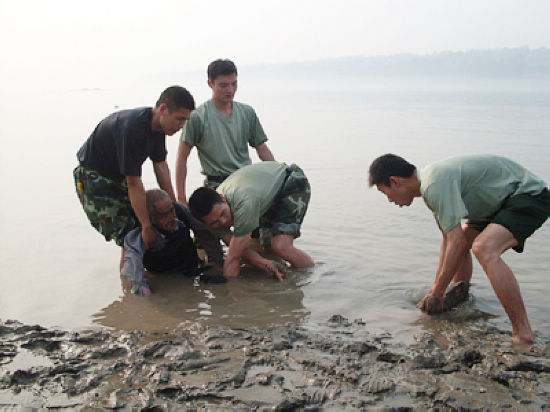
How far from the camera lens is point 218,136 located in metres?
5.54

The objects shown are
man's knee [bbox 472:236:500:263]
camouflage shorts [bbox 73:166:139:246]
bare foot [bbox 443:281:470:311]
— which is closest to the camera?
man's knee [bbox 472:236:500:263]

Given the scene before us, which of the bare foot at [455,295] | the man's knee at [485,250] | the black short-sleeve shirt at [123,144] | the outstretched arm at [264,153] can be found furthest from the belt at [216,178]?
the man's knee at [485,250]

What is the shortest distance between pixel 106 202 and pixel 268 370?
7.50 feet

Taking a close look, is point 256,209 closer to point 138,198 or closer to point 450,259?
point 138,198

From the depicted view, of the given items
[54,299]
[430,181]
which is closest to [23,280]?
[54,299]

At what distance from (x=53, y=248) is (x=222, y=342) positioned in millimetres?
3036

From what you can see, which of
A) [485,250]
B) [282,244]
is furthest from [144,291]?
[485,250]

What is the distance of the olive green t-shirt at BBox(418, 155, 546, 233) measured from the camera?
3.68 metres

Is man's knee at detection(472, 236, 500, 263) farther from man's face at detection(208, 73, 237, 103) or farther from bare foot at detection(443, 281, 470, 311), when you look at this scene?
man's face at detection(208, 73, 237, 103)

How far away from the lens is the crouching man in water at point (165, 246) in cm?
473

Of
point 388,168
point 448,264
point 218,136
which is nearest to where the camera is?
point 448,264

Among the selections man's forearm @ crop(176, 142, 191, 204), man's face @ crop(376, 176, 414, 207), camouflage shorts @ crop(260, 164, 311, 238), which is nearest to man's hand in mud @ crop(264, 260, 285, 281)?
camouflage shorts @ crop(260, 164, 311, 238)

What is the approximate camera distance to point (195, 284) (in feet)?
16.2

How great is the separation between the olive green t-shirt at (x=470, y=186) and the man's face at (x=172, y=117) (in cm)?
183
